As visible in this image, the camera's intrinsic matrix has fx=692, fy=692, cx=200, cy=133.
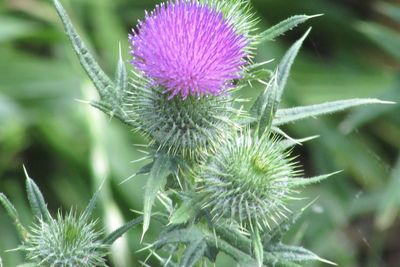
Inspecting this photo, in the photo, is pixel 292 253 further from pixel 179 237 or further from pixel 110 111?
pixel 110 111

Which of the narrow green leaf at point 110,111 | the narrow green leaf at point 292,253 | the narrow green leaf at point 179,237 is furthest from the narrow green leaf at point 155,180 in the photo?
the narrow green leaf at point 292,253

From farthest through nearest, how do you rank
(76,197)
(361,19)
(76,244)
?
(361,19)
(76,197)
(76,244)

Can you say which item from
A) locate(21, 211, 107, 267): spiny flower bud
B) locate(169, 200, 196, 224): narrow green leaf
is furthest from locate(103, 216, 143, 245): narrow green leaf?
locate(169, 200, 196, 224): narrow green leaf

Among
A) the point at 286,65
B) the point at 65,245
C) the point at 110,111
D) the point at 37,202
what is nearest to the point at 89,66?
the point at 110,111

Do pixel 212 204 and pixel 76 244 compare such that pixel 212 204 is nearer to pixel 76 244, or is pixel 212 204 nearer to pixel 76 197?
pixel 76 244

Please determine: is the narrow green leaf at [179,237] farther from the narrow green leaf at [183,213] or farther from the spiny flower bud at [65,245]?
the spiny flower bud at [65,245]

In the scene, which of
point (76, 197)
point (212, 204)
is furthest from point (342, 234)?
point (212, 204)
